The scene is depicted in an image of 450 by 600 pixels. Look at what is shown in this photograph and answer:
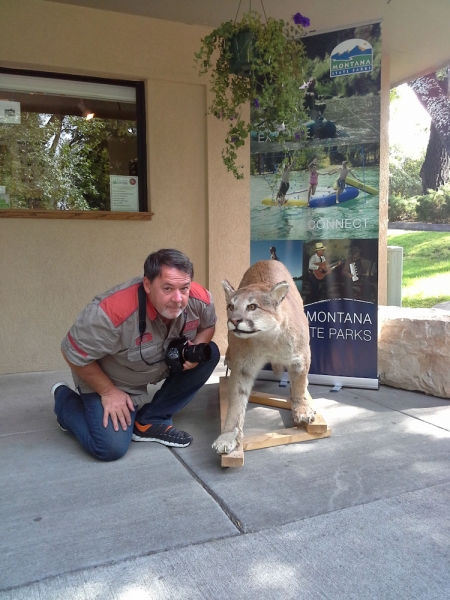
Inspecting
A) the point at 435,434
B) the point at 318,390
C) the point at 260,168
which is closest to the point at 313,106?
the point at 260,168

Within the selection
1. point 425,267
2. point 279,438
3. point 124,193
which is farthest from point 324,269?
point 425,267

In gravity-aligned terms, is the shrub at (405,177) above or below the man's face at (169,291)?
above

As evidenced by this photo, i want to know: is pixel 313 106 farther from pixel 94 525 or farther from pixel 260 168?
pixel 94 525

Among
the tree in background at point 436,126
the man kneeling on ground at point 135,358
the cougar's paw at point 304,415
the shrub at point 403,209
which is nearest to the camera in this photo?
the man kneeling on ground at point 135,358

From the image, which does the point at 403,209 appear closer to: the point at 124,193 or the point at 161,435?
the point at 124,193

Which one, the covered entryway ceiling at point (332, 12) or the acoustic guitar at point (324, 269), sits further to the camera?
the covered entryway ceiling at point (332, 12)

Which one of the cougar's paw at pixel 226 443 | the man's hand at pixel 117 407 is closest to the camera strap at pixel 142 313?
the man's hand at pixel 117 407

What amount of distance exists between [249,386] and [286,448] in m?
0.48

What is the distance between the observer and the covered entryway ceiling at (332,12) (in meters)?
5.13

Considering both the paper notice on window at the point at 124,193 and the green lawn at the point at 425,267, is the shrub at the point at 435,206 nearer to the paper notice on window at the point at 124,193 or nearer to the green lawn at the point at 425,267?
the green lawn at the point at 425,267

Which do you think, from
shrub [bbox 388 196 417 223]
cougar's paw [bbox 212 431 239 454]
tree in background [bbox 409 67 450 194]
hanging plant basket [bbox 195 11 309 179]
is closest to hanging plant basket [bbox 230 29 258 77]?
hanging plant basket [bbox 195 11 309 179]

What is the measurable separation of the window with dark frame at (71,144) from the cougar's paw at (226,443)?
10.1 feet

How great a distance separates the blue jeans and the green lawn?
8.48 metres

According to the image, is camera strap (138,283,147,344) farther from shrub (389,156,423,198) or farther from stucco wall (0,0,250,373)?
shrub (389,156,423,198)
